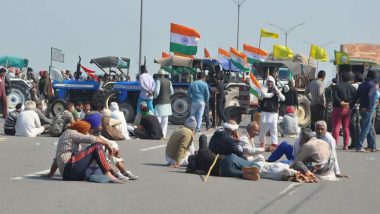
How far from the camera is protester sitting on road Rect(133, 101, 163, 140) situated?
22.3m

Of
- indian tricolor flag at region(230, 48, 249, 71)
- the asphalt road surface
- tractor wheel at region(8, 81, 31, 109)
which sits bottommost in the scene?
the asphalt road surface

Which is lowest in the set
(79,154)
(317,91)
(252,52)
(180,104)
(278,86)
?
(79,154)

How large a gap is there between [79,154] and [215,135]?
276 cm

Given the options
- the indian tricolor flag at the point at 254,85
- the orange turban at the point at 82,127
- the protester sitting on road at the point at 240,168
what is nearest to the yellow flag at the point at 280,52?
the indian tricolor flag at the point at 254,85

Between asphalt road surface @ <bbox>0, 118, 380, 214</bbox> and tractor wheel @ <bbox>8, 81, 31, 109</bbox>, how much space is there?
18.5 m

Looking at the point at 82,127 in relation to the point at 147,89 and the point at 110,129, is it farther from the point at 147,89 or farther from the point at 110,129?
the point at 147,89

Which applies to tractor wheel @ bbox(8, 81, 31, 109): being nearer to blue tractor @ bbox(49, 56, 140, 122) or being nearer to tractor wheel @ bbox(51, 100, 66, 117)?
blue tractor @ bbox(49, 56, 140, 122)

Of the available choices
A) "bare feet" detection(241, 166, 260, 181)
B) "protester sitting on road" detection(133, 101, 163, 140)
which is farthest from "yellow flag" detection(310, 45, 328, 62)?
"bare feet" detection(241, 166, 260, 181)

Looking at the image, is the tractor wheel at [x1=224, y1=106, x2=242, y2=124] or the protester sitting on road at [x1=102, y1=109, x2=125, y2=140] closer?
the protester sitting on road at [x1=102, y1=109, x2=125, y2=140]

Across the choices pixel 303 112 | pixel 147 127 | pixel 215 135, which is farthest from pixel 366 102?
pixel 303 112

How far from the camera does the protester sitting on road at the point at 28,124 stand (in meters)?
22.5

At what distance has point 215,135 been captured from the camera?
48.8 feet

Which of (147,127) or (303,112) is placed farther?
(303,112)

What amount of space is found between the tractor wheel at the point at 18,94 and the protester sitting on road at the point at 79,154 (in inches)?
859
